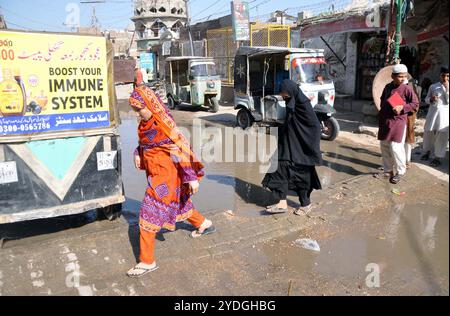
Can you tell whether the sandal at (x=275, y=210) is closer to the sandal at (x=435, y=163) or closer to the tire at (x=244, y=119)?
the sandal at (x=435, y=163)

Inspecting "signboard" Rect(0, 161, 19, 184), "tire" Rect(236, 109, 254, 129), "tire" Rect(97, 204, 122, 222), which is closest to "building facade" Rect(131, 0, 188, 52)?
"tire" Rect(236, 109, 254, 129)

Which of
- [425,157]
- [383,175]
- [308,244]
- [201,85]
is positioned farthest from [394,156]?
[201,85]

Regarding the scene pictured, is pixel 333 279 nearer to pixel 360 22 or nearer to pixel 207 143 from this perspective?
pixel 207 143

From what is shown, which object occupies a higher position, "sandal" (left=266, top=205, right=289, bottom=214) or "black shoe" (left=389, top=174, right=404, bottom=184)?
"black shoe" (left=389, top=174, right=404, bottom=184)

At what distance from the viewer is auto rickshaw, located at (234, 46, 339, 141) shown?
9.00 meters

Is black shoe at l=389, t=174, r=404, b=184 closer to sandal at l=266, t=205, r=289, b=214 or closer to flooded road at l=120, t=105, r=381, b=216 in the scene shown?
flooded road at l=120, t=105, r=381, b=216

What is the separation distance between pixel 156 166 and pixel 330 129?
20.7 feet

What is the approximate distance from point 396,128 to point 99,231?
4000 mm

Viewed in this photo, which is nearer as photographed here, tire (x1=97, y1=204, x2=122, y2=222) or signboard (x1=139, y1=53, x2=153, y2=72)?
tire (x1=97, y1=204, x2=122, y2=222)

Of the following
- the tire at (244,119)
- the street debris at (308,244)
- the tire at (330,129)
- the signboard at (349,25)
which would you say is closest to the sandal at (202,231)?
the street debris at (308,244)

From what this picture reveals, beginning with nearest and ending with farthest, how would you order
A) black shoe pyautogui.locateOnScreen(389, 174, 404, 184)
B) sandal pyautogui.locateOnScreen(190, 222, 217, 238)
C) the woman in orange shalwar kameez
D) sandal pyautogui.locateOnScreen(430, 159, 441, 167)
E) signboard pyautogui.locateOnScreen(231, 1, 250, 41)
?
the woman in orange shalwar kameez < sandal pyautogui.locateOnScreen(190, 222, 217, 238) < black shoe pyautogui.locateOnScreen(389, 174, 404, 184) < sandal pyautogui.locateOnScreen(430, 159, 441, 167) < signboard pyautogui.locateOnScreen(231, 1, 250, 41)

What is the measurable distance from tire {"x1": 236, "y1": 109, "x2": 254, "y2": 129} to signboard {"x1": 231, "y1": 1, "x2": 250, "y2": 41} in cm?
563

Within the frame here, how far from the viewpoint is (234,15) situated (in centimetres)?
1497
